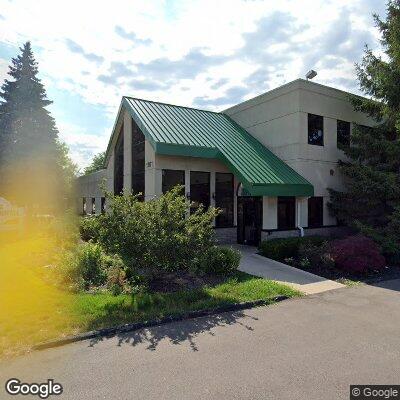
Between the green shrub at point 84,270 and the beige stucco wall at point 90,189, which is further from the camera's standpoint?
the beige stucco wall at point 90,189

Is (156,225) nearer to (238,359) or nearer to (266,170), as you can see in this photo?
(238,359)

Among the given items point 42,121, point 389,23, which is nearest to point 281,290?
point 389,23

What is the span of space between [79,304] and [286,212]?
11.5 m

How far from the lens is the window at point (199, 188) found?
16.2m

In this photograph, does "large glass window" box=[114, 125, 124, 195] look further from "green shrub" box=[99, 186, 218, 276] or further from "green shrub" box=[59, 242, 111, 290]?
"green shrub" box=[99, 186, 218, 276]

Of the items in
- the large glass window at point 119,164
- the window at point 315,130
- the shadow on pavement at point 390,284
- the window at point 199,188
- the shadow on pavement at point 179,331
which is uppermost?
the window at point 315,130

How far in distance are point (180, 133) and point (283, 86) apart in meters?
5.99

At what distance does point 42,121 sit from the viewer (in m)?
30.6

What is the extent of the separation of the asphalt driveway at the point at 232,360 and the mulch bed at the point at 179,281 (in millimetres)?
2145

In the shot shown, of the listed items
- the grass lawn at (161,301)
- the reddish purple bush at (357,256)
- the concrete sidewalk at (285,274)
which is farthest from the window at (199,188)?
the grass lawn at (161,301)

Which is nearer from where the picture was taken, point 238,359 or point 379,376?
point 379,376

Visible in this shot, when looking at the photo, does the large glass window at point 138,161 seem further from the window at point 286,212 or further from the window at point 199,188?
the window at point 286,212

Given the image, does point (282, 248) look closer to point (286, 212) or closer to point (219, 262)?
point (286, 212)

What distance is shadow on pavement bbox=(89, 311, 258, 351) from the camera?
591 centimetres
